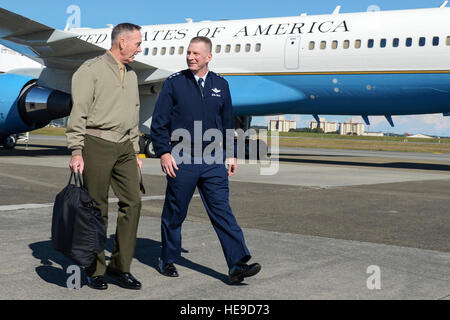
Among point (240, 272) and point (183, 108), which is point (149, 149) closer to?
point (183, 108)

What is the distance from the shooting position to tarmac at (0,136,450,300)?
14.6ft

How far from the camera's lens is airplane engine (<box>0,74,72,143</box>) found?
18.0 meters

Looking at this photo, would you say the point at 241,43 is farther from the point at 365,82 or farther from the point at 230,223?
the point at 230,223

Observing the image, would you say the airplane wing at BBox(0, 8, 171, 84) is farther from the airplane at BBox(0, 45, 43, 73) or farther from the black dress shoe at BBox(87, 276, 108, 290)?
the black dress shoe at BBox(87, 276, 108, 290)

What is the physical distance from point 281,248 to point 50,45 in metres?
13.4

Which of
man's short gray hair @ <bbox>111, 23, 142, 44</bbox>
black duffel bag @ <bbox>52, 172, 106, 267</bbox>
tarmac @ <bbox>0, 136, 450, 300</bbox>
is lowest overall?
tarmac @ <bbox>0, 136, 450, 300</bbox>

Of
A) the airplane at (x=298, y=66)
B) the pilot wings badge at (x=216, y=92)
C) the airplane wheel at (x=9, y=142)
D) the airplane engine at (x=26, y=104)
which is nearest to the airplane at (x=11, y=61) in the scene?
the airplane at (x=298, y=66)

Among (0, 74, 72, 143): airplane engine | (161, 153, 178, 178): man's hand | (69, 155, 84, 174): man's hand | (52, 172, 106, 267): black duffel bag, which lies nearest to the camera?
(52, 172, 106, 267): black duffel bag

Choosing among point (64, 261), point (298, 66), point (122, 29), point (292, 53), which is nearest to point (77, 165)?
point (122, 29)

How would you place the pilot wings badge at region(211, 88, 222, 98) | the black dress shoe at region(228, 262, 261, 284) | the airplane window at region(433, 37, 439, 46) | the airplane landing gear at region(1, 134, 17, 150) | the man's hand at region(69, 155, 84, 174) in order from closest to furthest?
the man's hand at region(69, 155, 84, 174) < the black dress shoe at region(228, 262, 261, 284) < the pilot wings badge at region(211, 88, 222, 98) < the airplane window at region(433, 37, 439, 46) < the airplane landing gear at region(1, 134, 17, 150)

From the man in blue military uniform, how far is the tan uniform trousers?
31 cm

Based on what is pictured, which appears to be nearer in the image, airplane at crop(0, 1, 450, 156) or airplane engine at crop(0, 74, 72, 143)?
airplane at crop(0, 1, 450, 156)

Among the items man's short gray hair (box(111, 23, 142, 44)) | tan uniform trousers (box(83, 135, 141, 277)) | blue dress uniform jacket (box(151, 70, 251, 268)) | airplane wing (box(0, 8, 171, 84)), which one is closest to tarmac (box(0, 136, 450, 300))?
tan uniform trousers (box(83, 135, 141, 277))

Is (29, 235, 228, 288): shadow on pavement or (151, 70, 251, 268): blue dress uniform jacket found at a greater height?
(151, 70, 251, 268): blue dress uniform jacket
